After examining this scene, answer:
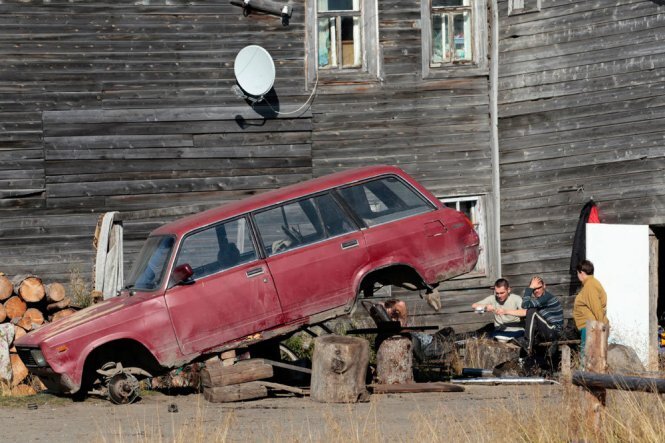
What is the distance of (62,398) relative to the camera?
519 inches

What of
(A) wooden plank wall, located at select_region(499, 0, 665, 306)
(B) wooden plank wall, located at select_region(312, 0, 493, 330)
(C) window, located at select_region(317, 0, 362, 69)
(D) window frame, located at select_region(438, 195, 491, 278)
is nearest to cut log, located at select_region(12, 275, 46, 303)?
(B) wooden plank wall, located at select_region(312, 0, 493, 330)

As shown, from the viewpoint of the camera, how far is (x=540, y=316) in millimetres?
15539

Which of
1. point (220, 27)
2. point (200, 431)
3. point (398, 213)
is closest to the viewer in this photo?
point (200, 431)

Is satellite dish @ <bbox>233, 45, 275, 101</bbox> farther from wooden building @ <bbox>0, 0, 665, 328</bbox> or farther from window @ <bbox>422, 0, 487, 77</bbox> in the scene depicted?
window @ <bbox>422, 0, 487, 77</bbox>

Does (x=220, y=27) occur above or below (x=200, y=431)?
above

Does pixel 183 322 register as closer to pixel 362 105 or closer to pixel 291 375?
pixel 291 375

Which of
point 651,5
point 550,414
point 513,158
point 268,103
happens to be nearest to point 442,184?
point 513,158

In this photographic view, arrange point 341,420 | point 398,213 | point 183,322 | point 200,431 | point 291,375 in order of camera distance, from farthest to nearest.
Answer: point 291,375
point 398,213
point 183,322
point 341,420
point 200,431

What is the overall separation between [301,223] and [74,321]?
2664 mm

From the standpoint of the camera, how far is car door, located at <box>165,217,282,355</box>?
12734 millimetres

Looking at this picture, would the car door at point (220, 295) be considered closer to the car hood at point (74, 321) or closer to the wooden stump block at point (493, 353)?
the car hood at point (74, 321)

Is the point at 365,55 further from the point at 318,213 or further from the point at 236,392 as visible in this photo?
the point at 236,392

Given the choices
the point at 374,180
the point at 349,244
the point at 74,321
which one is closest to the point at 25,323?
the point at 74,321

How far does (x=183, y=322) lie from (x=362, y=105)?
6.91 meters
